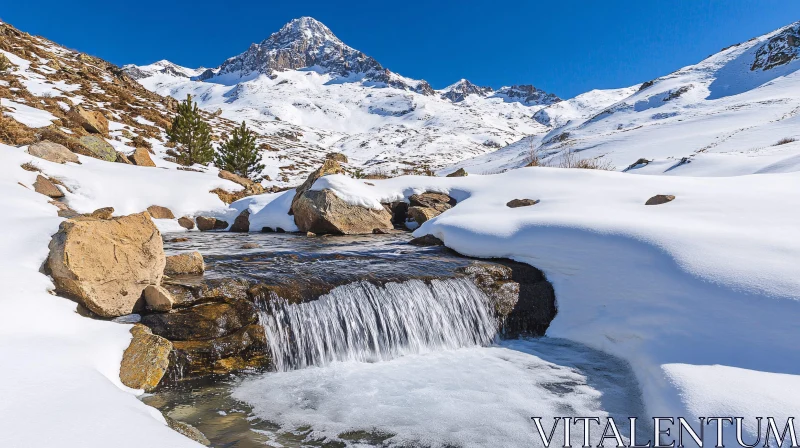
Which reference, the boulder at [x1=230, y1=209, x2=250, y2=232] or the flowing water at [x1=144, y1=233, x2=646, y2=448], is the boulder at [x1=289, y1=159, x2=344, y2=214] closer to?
the boulder at [x1=230, y1=209, x2=250, y2=232]

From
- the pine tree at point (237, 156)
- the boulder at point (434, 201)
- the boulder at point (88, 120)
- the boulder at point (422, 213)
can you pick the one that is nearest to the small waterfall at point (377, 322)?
the boulder at point (422, 213)

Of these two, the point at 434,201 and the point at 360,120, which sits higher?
the point at 360,120

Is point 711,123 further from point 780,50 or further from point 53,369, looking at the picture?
point 780,50

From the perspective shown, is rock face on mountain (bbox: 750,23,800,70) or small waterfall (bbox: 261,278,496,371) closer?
small waterfall (bbox: 261,278,496,371)

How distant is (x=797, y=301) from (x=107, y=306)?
24.0 feet

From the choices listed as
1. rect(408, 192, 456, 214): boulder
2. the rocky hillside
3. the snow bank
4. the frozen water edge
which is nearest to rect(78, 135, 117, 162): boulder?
the snow bank

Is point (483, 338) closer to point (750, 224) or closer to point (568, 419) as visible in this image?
point (568, 419)

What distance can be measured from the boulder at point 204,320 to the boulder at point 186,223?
31.1 feet

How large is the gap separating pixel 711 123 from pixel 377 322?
28890mm

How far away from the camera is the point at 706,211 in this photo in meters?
6.75

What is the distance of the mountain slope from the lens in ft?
47.2

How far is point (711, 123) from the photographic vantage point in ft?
80.4

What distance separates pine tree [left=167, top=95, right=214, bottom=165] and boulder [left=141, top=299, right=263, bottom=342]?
17773 millimetres

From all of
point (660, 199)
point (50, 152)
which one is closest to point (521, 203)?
point (660, 199)
